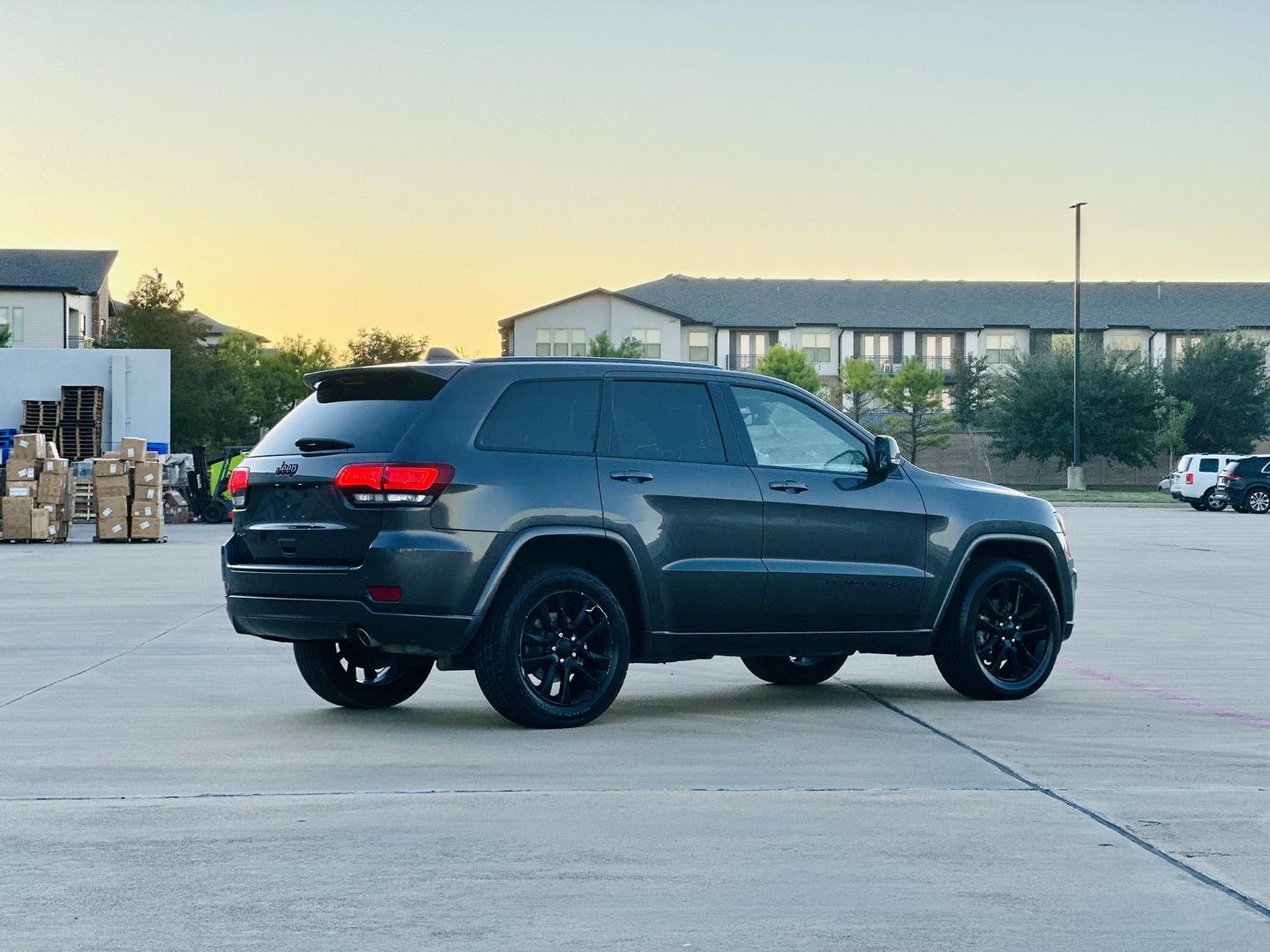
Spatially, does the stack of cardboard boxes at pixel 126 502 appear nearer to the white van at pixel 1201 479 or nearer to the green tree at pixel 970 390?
the white van at pixel 1201 479

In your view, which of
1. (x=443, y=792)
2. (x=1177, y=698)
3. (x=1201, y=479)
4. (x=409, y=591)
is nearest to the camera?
(x=443, y=792)

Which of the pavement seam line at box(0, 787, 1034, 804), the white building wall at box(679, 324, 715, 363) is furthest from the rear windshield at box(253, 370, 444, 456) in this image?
the white building wall at box(679, 324, 715, 363)

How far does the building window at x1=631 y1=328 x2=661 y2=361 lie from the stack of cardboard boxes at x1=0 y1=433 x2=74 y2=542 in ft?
245

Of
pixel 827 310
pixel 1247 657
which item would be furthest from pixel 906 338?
pixel 1247 657

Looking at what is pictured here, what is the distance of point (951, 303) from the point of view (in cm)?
11519

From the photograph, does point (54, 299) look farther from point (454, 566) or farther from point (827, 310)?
point (454, 566)

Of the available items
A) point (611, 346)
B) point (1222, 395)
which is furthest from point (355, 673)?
point (611, 346)

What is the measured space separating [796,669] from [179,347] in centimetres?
7902

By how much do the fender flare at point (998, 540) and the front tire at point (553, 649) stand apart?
212 cm

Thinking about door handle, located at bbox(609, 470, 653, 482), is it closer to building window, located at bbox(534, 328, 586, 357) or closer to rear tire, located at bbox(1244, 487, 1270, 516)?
rear tire, located at bbox(1244, 487, 1270, 516)

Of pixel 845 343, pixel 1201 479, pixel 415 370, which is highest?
pixel 845 343

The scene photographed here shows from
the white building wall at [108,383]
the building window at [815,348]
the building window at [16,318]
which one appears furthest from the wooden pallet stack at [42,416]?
the building window at [815,348]

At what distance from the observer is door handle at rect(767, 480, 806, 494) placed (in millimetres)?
10008

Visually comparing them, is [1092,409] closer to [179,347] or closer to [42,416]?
[179,347]
